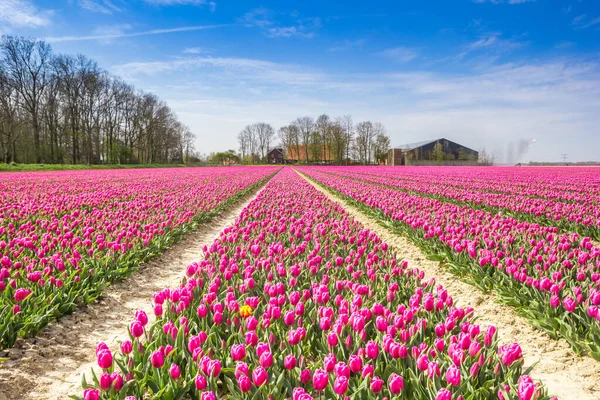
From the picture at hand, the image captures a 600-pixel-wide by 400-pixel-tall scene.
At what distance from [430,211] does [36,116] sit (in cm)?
5404

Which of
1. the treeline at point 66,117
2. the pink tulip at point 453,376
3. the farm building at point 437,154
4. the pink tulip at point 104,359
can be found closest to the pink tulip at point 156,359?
the pink tulip at point 104,359

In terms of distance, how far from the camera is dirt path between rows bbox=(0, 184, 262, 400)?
280 cm

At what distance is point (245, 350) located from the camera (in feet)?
8.08

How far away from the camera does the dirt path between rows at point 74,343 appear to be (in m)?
2.80

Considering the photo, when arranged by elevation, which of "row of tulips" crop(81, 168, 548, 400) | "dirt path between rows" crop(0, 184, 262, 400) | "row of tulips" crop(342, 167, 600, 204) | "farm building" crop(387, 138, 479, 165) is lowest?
"dirt path between rows" crop(0, 184, 262, 400)

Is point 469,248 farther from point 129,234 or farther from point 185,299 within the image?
point 129,234

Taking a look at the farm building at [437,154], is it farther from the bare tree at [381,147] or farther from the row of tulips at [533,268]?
the row of tulips at [533,268]

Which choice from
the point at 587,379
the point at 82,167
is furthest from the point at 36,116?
the point at 587,379

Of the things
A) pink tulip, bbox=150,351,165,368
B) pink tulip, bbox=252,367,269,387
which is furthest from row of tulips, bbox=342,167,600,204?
pink tulip, bbox=150,351,165,368

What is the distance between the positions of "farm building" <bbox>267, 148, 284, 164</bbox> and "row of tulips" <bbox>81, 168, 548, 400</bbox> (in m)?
116

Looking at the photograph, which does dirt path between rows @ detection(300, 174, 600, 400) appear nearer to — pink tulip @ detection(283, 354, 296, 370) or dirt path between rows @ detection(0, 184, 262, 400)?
pink tulip @ detection(283, 354, 296, 370)

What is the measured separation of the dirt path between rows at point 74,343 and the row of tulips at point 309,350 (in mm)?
286

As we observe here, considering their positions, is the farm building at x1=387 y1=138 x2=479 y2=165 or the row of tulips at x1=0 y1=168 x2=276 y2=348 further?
the farm building at x1=387 y1=138 x2=479 y2=165

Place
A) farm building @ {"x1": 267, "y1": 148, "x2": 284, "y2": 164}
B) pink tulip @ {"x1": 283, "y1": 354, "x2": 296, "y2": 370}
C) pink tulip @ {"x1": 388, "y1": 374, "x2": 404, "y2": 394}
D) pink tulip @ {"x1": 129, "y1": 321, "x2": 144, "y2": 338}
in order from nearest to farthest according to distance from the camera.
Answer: pink tulip @ {"x1": 388, "y1": 374, "x2": 404, "y2": 394}
pink tulip @ {"x1": 283, "y1": 354, "x2": 296, "y2": 370}
pink tulip @ {"x1": 129, "y1": 321, "x2": 144, "y2": 338}
farm building @ {"x1": 267, "y1": 148, "x2": 284, "y2": 164}
